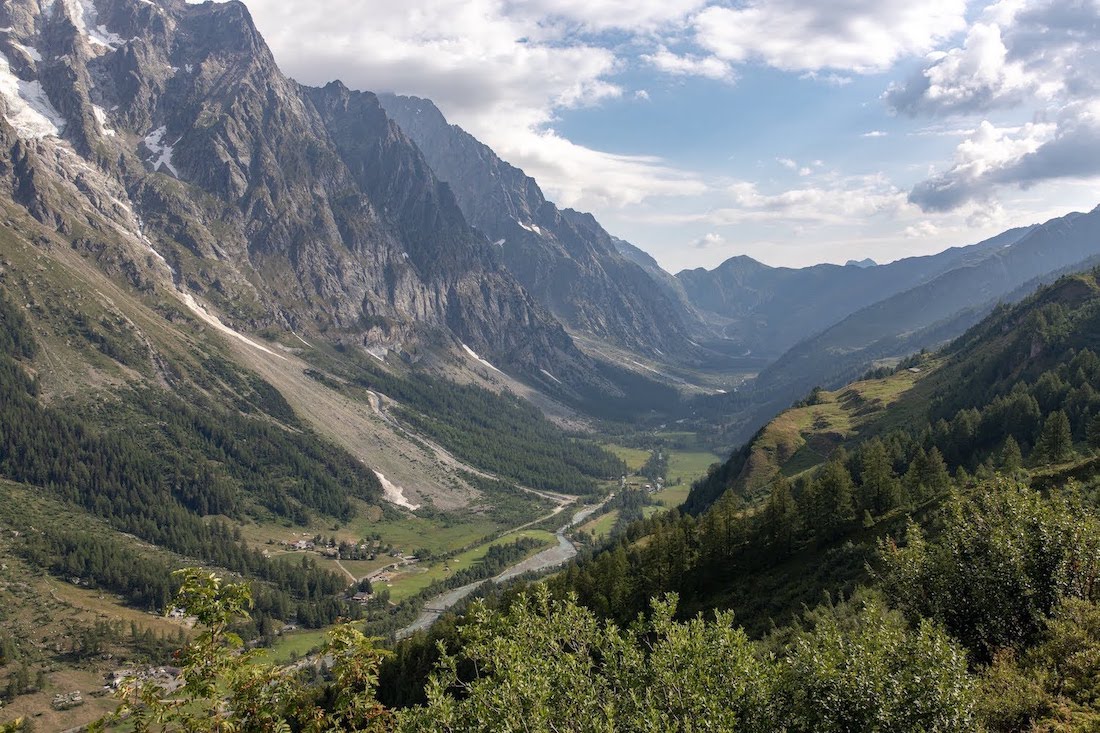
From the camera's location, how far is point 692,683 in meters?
27.7

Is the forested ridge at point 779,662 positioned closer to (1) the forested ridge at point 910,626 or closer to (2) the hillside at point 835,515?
(1) the forested ridge at point 910,626

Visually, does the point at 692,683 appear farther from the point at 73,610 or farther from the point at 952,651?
the point at 73,610

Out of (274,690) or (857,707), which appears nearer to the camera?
(274,690)

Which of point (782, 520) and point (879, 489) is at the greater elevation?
point (879, 489)

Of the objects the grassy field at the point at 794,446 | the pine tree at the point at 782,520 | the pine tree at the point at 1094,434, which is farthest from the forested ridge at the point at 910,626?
the grassy field at the point at 794,446

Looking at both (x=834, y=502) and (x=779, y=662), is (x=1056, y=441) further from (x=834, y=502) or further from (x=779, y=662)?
(x=779, y=662)

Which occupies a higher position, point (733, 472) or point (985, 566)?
point (985, 566)

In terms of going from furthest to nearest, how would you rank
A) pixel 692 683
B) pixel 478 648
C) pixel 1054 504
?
1. pixel 1054 504
2. pixel 478 648
3. pixel 692 683

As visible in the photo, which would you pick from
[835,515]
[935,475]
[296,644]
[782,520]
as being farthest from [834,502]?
[296,644]

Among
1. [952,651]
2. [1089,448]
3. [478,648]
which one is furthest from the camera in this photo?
[1089,448]

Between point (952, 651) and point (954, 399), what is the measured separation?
183 m

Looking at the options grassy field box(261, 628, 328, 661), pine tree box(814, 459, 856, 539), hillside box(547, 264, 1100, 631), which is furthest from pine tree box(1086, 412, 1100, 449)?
grassy field box(261, 628, 328, 661)

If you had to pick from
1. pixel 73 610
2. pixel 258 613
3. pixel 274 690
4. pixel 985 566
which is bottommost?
pixel 258 613

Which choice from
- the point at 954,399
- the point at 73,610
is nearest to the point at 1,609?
the point at 73,610
